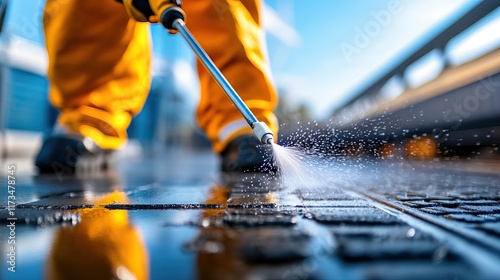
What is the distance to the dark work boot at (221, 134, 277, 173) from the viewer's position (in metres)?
1.42

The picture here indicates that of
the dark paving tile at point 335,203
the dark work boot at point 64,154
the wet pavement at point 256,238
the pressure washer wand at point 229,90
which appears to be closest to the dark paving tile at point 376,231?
the wet pavement at point 256,238

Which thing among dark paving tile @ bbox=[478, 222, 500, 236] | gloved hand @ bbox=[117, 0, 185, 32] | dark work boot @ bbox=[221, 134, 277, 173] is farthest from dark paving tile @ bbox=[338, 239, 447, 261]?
dark work boot @ bbox=[221, 134, 277, 173]

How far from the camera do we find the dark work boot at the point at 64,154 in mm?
1594

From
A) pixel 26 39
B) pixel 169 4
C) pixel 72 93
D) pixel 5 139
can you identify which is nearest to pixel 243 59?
pixel 169 4

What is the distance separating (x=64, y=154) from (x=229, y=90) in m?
0.88

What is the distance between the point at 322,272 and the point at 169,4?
85 cm

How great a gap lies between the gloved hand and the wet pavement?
448mm

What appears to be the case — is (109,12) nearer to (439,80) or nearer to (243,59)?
(243,59)

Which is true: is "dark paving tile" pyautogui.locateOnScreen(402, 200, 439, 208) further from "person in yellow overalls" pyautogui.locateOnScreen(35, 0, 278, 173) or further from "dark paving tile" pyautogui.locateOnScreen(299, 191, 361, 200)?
A: "person in yellow overalls" pyautogui.locateOnScreen(35, 0, 278, 173)

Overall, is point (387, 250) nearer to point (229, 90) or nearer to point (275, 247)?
point (275, 247)

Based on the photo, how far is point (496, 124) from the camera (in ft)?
8.45

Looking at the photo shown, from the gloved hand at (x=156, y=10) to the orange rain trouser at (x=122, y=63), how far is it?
1.27 feet

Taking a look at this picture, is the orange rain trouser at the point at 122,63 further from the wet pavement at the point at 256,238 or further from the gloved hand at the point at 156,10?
the wet pavement at the point at 256,238

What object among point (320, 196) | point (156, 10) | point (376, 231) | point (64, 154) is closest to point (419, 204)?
point (320, 196)
